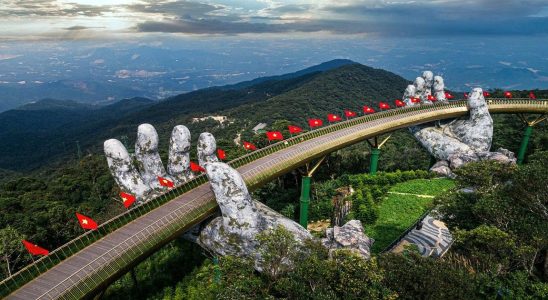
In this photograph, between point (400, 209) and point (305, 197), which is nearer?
point (305, 197)

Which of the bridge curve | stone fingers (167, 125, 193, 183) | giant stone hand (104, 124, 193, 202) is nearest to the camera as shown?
the bridge curve

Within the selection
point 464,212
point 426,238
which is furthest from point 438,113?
point 464,212

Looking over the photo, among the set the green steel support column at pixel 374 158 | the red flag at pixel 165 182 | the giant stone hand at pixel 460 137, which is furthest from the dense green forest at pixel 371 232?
the red flag at pixel 165 182

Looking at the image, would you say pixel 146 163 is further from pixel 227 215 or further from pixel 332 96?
pixel 332 96

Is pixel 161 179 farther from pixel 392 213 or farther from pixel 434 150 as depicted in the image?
pixel 434 150

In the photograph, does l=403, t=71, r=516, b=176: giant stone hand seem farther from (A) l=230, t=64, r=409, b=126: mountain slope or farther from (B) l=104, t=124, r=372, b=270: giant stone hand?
(A) l=230, t=64, r=409, b=126: mountain slope

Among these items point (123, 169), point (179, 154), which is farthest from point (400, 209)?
point (123, 169)

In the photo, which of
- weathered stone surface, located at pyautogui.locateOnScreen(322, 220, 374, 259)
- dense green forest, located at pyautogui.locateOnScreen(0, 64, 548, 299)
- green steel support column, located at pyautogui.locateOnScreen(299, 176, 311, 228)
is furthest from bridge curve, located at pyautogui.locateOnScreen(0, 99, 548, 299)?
weathered stone surface, located at pyautogui.locateOnScreen(322, 220, 374, 259)
